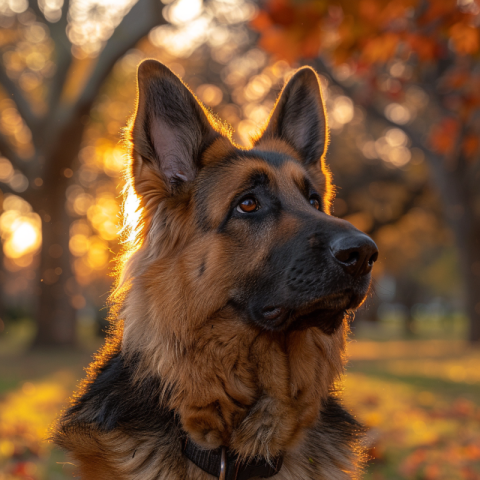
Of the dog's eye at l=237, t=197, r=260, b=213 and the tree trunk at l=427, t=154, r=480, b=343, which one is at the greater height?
the tree trunk at l=427, t=154, r=480, b=343

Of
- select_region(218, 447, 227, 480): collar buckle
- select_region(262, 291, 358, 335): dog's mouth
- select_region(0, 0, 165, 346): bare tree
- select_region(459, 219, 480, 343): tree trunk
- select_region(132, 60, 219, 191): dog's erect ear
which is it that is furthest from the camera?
select_region(459, 219, 480, 343): tree trunk

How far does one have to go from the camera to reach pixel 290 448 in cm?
326

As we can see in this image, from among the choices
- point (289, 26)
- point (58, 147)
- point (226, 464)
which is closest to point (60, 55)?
point (58, 147)

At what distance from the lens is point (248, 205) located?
358cm

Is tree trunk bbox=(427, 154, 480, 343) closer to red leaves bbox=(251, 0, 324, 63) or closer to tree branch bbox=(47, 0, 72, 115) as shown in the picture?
tree branch bbox=(47, 0, 72, 115)

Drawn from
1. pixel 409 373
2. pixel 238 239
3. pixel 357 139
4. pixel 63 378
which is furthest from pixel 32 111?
pixel 357 139

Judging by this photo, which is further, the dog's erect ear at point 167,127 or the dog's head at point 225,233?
the dog's erect ear at point 167,127

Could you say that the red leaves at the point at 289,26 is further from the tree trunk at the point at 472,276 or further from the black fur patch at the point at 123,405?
the tree trunk at the point at 472,276

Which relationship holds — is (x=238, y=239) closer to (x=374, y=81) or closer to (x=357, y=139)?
(x=374, y=81)

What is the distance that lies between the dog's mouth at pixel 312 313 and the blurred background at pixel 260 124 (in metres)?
0.87

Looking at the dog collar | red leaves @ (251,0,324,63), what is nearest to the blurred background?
red leaves @ (251,0,324,63)

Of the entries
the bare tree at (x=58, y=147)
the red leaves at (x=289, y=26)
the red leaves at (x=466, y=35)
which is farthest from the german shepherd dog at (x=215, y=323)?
the bare tree at (x=58, y=147)

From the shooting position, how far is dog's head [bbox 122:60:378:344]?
3137 mm

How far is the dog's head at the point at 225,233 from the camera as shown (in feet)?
10.3
